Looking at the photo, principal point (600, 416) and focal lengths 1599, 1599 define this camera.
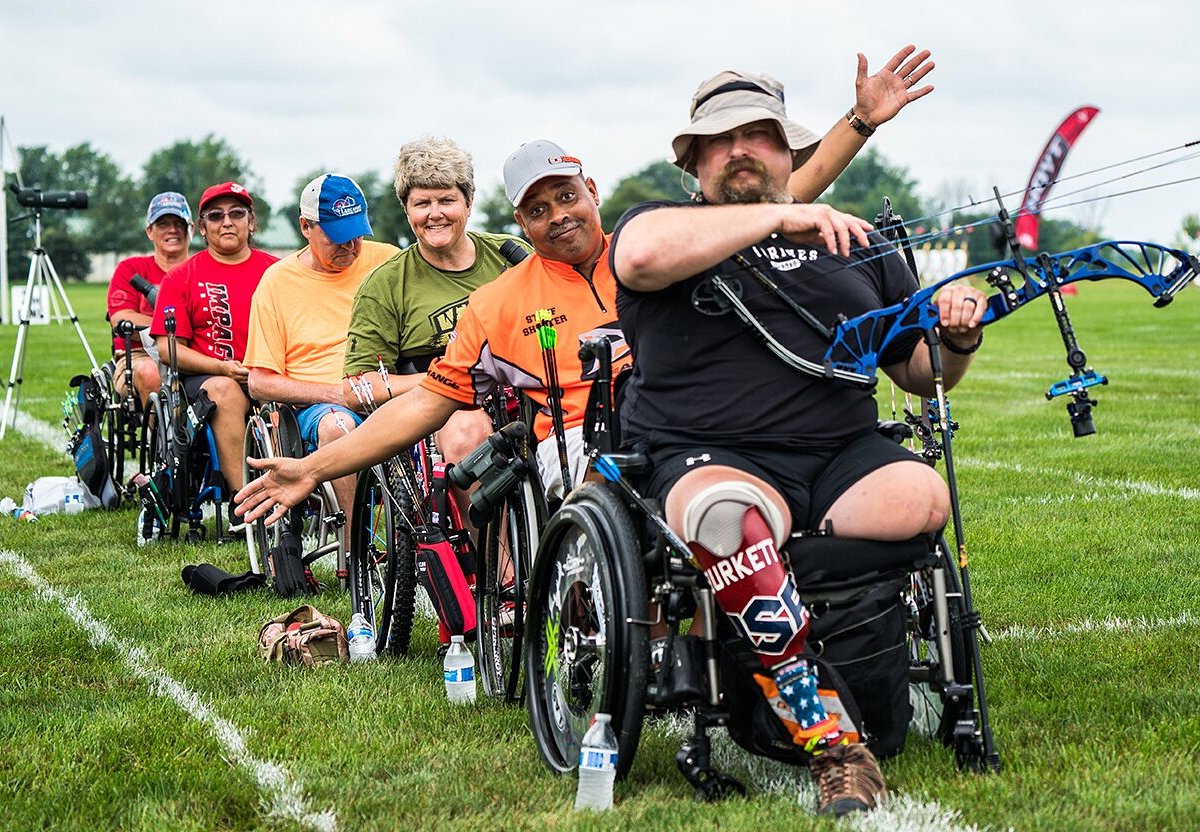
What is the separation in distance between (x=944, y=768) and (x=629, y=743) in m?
0.77

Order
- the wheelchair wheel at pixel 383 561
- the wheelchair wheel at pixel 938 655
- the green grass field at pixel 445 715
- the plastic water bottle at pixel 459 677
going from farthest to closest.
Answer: the wheelchair wheel at pixel 383 561
the plastic water bottle at pixel 459 677
the wheelchair wheel at pixel 938 655
the green grass field at pixel 445 715

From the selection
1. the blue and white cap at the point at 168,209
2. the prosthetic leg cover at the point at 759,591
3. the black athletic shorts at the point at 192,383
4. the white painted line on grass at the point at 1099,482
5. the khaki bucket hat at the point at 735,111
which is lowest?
the white painted line on grass at the point at 1099,482

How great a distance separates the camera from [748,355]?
3.90 m

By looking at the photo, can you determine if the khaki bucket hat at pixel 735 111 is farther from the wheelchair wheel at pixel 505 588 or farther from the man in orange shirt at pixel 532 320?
the wheelchair wheel at pixel 505 588

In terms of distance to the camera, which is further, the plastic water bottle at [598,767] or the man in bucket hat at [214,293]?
the man in bucket hat at [214,293]

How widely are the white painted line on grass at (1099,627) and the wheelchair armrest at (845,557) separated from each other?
190cm

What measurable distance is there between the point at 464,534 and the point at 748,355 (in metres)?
1.87

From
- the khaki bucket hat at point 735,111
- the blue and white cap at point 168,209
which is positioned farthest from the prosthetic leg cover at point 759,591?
the blue and white cap at point 168,209

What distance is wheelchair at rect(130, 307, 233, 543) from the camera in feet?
28.1

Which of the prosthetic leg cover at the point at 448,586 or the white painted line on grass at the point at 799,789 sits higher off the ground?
the prosthetic leg cover at the point at 448,586

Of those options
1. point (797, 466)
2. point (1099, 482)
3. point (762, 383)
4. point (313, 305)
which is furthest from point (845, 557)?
point (1099, 482)

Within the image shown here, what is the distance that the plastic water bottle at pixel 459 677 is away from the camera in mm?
4984

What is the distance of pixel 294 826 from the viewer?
3764mm

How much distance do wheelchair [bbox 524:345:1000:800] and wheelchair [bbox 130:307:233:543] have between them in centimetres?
495
